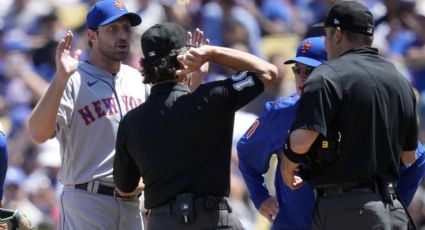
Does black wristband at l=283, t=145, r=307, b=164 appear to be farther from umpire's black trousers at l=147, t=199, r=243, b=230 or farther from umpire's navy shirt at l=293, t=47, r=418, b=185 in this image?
umpire's black trousers at l=147, t=199, r=243, b=230

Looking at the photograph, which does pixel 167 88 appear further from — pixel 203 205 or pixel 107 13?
pixel 107 13

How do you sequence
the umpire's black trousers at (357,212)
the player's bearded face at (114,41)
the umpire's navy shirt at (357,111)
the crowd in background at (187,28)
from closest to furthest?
the umpire's navy shirt at (357,111)
the umpire's black trousers at (357,212)
the player's bearded face at (114,41)
the crowd in background at (187,28)

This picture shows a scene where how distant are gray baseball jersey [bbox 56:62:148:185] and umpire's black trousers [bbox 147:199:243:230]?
994 mm

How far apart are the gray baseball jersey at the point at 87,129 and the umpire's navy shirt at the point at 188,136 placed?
89cm

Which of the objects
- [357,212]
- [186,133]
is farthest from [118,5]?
[357,212]

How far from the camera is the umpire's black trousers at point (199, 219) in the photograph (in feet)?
16.8

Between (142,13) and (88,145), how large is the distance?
17.8 ft

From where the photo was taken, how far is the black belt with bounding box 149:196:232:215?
5133 millimetres

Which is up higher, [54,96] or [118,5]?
[118,5]

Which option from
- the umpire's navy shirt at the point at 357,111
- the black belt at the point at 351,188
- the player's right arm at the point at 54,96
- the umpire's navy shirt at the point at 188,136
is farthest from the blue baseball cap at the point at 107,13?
the black belt at the point at 351,188

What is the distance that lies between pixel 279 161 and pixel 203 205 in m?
1.05

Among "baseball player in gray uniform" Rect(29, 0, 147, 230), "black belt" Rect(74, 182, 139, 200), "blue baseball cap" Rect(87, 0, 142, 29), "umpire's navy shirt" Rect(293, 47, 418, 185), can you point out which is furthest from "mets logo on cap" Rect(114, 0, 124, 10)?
"umpire's navy shirt" Rect(293, 47, 418, 185)

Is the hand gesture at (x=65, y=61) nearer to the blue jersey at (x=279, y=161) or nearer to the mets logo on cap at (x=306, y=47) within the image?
the blue jersey at (x=279, y=161)

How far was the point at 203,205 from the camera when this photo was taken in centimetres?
514
